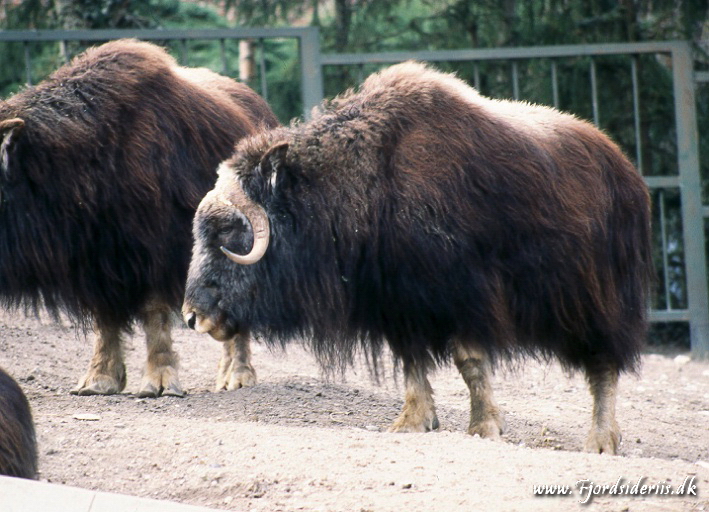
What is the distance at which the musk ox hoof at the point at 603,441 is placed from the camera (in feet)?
13.2

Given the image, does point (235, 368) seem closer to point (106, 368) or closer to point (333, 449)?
point (106, 368)

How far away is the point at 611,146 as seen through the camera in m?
4.27

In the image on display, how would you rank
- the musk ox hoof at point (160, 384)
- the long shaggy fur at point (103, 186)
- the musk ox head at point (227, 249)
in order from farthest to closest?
the musk ox hoof at point (160, 384) < the long shaggy fur at point (103, 186) < the musk ox head at point (227, 249)

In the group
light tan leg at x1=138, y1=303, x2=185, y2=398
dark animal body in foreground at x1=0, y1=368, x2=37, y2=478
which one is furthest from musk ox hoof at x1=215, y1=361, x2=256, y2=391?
dark animal body in foreground at x1=0, y1=368, x2=37, y2=478

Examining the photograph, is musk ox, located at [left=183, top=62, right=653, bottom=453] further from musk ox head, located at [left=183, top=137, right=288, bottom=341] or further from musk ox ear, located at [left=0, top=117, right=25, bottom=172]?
musk ox ear, located at [left=0, top=117, right=25, bottom=172]

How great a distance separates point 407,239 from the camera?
12.0 ft

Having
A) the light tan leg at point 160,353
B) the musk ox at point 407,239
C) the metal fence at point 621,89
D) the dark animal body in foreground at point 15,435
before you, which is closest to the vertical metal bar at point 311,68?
the metal fence at point 621,89

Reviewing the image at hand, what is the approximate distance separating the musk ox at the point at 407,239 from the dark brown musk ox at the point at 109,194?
1.98 feet

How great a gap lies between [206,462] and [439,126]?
4.88 feet

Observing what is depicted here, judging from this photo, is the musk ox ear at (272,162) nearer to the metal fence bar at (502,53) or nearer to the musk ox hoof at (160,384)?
the musk ox hoof at (160,384)

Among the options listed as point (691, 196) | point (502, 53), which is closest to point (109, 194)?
point (502, 53)

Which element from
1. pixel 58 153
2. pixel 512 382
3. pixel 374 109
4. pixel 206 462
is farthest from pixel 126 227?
pixel 512 382

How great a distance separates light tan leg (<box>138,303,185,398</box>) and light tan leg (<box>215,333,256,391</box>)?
0.34 meters

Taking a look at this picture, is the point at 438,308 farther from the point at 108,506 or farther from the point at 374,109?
the point at 108,506
